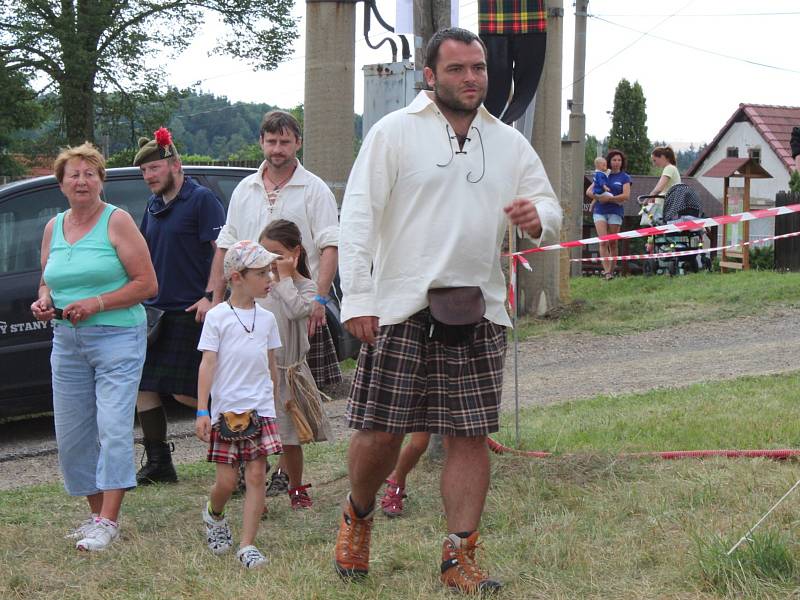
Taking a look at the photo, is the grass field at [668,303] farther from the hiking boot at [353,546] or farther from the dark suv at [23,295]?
the hiking boot at [353,546]

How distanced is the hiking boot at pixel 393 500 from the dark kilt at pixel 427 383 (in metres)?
1.24

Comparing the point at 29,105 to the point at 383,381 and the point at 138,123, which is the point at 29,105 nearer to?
the point at 138,123

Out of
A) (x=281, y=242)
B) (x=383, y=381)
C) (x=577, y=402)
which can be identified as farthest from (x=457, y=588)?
(x=577, y=402)

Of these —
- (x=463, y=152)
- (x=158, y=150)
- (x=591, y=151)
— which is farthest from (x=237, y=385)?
(x=591, y=151)

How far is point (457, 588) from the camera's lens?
398 centimetres

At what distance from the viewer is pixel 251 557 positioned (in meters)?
4.52

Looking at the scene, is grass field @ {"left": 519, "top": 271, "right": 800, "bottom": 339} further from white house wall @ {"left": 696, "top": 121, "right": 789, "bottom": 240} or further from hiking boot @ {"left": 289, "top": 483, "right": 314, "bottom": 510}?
white house wall @ {"left": 696, "top": 121, "right": 789, "bottom": 240}

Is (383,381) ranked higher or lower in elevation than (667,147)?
lower

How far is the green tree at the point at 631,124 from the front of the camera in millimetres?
48844

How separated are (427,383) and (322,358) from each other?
167 centimetres

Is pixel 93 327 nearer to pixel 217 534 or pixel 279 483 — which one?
pixel 217 534

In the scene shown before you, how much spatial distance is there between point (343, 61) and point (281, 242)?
5.02 m

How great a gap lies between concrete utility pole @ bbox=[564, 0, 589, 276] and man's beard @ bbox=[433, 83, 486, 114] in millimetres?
12710

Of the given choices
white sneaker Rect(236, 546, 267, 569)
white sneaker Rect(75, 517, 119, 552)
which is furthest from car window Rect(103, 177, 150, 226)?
white sneaker Rect(236, 546, 267, 569)
